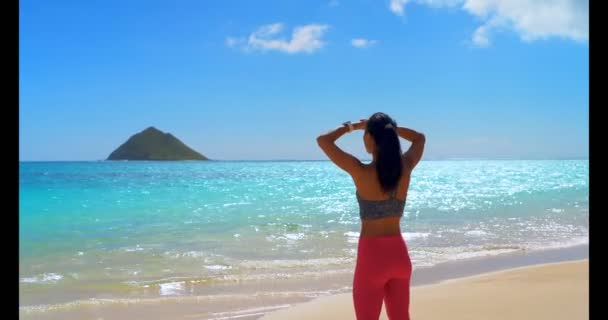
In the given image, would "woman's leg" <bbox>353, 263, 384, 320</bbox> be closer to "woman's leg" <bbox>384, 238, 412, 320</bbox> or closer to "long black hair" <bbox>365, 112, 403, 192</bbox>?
"woman's leg" <bbox>384, 238, 412, 320</bbox>

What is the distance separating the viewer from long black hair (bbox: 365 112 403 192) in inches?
112

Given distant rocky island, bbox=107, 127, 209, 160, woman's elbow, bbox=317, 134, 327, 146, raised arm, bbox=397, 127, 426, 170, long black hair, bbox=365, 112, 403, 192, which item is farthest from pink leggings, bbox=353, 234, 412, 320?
distant rocky island, bbox=107, 127, 209, 160

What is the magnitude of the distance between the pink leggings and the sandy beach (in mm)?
2659

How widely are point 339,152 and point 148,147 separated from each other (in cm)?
16147

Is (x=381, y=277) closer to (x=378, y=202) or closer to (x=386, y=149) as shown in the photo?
(x=378, y=202)

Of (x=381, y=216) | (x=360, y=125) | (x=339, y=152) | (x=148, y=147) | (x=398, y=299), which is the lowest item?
(x=398, y=299)

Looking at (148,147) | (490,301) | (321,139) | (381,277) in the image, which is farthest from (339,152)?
(148,147)

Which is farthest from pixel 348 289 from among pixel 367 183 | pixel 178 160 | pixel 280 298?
pixel 178 160

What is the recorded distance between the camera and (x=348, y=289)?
748 centimetres

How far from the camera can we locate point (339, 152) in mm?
3023
